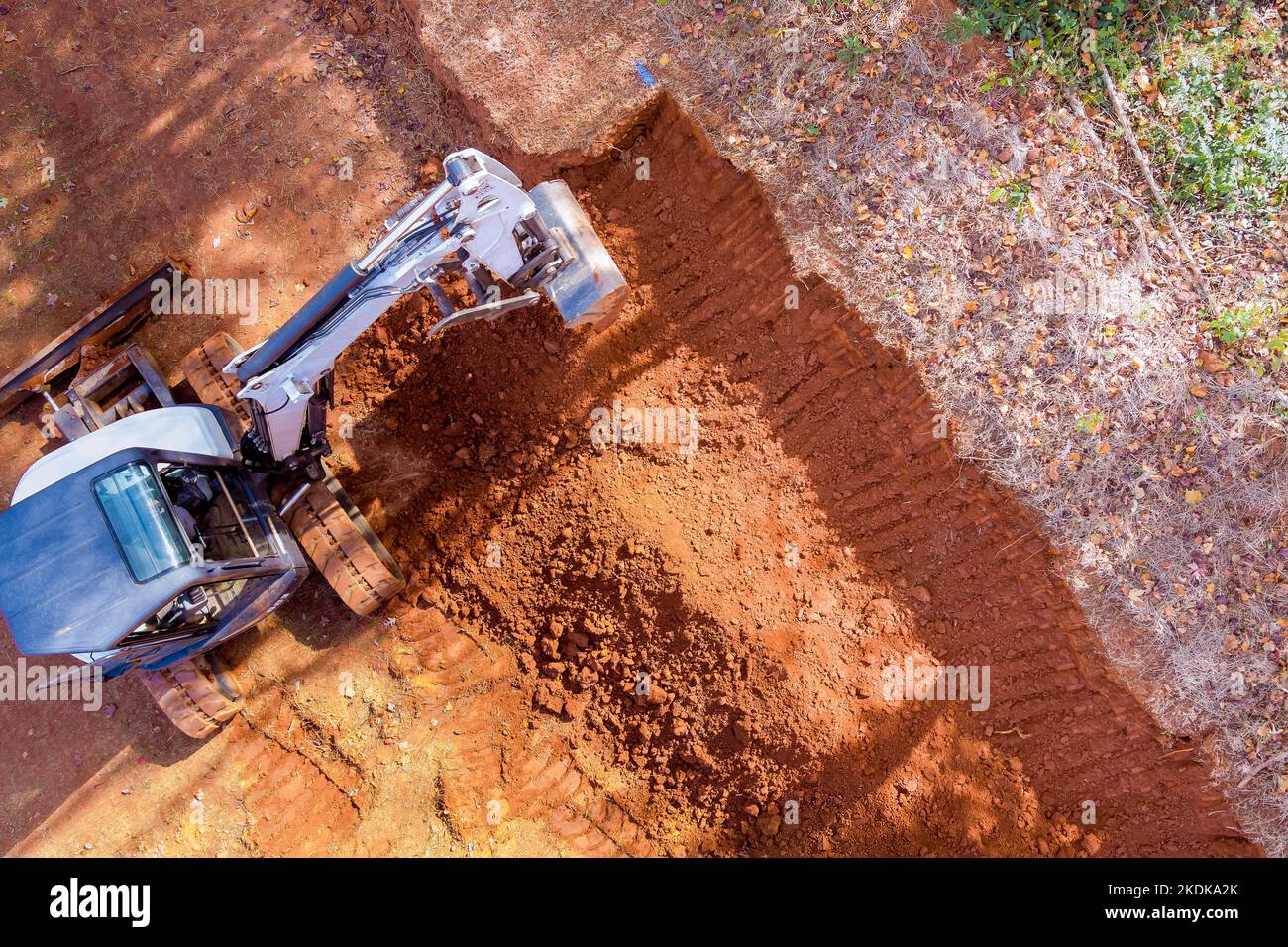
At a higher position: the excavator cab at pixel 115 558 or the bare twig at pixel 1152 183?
the bare twig at pixel 1152 183

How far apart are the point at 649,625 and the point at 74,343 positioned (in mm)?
5726

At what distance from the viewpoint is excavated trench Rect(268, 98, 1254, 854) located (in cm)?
687

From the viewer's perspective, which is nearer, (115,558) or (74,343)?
(115,558)

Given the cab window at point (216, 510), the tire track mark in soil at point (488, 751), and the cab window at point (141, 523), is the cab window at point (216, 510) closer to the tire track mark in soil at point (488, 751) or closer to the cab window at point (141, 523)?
the cab window at point (141, 523)

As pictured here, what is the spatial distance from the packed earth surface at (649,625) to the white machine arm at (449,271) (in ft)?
4.36

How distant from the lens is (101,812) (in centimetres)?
704

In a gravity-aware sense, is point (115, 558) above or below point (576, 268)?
below

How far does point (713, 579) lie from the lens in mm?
7094

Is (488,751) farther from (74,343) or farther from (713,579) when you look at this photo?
(74,343)

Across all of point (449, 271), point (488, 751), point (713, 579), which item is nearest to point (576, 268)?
point (449, 271)

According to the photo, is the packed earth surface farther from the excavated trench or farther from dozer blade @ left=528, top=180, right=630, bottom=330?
dozer blade @ left=528, top=180, right=630, bottom=330

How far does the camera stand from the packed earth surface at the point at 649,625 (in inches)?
271

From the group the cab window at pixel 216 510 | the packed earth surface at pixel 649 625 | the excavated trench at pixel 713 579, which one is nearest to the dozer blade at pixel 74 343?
the packed earth surface at pixel 649 625

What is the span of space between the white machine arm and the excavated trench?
1276 mm
